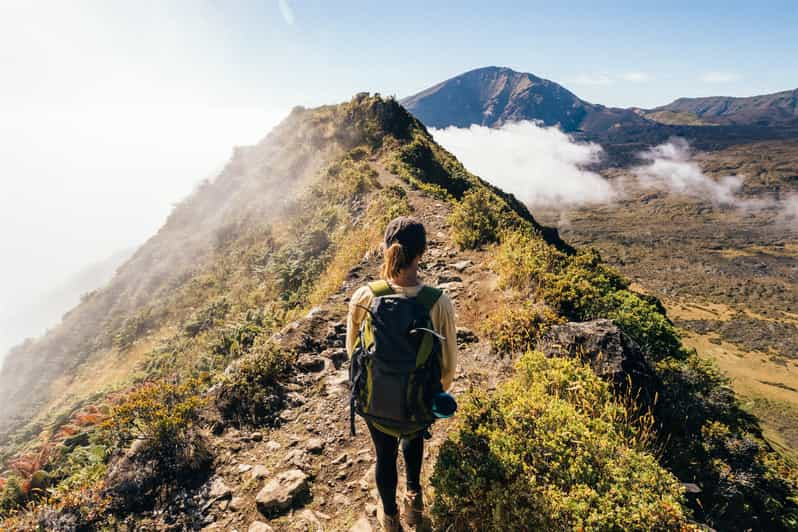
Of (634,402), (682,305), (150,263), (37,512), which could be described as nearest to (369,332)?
(634,402)

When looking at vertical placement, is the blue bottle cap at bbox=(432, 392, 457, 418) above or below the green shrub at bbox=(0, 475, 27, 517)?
above

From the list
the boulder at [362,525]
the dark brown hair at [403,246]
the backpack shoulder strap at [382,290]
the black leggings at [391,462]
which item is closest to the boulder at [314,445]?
the boulder at [362,525]

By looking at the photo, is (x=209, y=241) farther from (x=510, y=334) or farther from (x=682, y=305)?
(x=682, y=305)

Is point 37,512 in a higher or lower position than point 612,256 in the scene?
higher

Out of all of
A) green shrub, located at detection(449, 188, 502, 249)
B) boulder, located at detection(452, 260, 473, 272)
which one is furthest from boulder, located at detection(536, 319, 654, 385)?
green shrub, located at detection(449, 188, 502, 249)

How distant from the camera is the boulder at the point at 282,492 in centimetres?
456

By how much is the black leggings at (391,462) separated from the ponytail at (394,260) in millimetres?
1330

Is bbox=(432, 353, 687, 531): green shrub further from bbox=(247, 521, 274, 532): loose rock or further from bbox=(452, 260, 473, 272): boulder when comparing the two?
bbox=(452, 260, 473, 272): boulder

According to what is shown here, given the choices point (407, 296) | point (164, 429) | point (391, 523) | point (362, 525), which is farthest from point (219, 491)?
point (407, 296)

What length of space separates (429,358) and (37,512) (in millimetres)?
5867

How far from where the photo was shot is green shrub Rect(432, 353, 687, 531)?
307 centimetres

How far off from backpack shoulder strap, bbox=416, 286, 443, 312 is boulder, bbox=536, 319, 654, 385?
3203 millimetres

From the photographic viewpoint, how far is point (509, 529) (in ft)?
10.7

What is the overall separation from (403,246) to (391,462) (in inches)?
75.3
